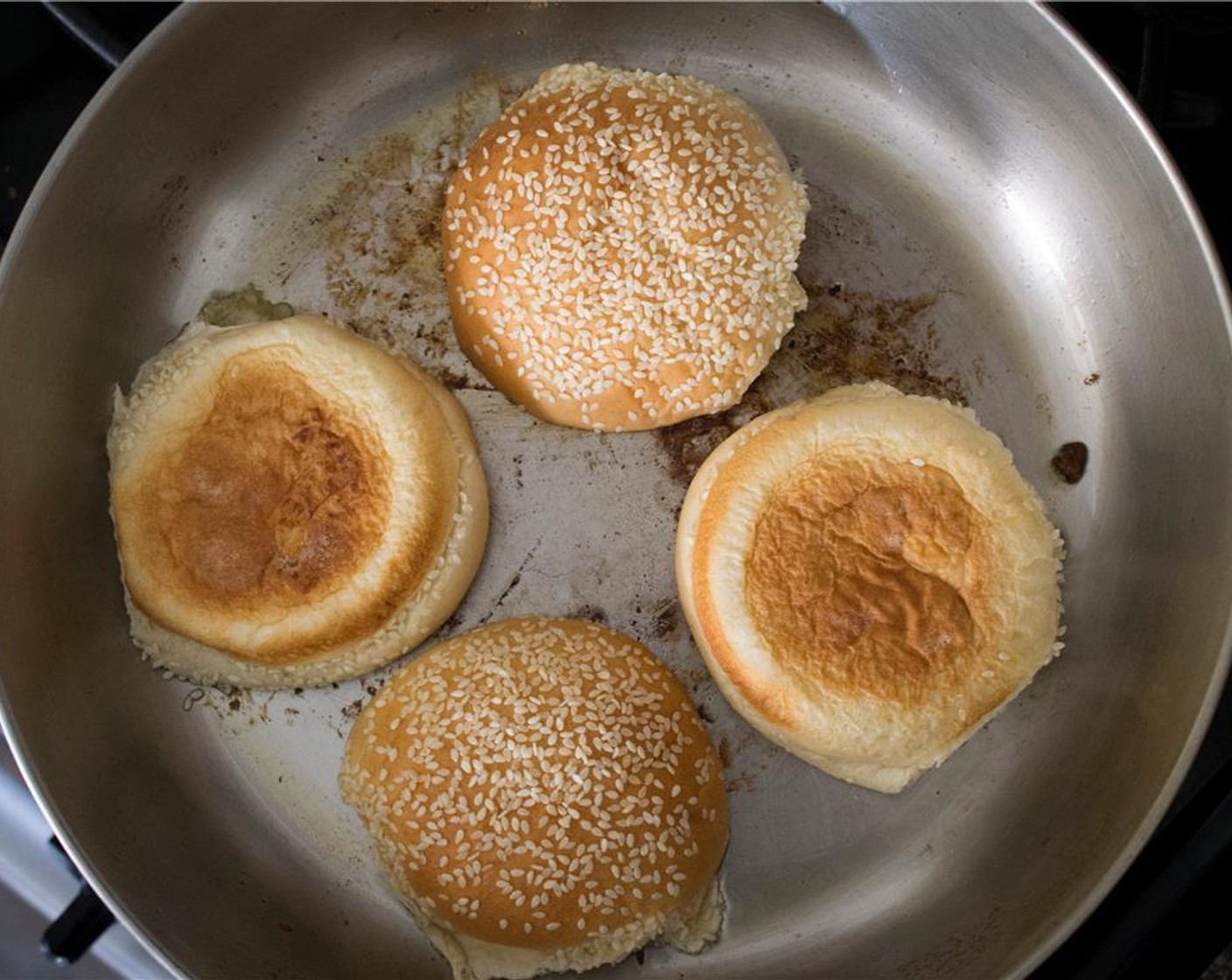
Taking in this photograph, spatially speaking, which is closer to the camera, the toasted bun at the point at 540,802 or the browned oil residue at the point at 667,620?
the toasted bun at the point at 540,802

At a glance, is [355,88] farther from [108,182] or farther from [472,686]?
[472,686]

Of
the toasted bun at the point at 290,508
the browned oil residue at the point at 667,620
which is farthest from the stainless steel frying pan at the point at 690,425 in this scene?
the toasted bun at the point at 290,508

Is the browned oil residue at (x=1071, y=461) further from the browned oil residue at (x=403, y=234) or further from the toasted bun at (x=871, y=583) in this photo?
the browned oil residue at (x=403, y=234)

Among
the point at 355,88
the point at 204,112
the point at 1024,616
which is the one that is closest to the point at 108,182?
the point at 204,112

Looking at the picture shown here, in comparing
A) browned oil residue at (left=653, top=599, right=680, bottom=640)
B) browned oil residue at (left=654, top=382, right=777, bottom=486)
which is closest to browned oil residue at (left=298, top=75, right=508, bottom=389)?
browned oil residue at (left=654, top=382, right=777, bottom=486)

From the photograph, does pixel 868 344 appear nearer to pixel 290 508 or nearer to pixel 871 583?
pixel 871 583
